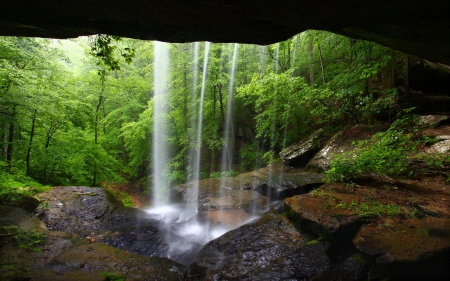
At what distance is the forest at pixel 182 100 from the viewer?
25.0 ft

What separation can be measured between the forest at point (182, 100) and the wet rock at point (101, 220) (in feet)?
4.58

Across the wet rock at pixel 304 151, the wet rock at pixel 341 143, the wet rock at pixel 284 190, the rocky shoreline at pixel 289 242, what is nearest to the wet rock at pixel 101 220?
the rocky shoreline at pixel 289 242

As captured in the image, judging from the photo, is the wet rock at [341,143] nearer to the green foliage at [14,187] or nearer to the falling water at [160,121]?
the falling water at [160,121]

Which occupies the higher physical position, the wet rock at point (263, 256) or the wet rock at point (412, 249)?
the wet rock at point (412, 249)

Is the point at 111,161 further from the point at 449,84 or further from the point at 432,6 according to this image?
the point at 449,84

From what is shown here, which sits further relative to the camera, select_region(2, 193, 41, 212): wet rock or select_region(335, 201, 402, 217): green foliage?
select_region(2, 193, 41, 212): wet rock

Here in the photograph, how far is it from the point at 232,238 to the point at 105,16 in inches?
190

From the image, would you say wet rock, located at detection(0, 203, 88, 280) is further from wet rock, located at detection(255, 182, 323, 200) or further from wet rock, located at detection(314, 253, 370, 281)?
wet rock, located at detection(255, 182, 323, 200)

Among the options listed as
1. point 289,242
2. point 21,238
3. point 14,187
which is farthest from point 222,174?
point 21,238

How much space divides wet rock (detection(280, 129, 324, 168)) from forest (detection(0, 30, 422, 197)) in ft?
2.68

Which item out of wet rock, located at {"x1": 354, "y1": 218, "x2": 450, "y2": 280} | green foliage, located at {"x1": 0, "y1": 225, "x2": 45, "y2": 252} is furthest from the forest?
wet rock, located at {"x1": 354, "y1": 218, "x2": 450, "y2": 280}

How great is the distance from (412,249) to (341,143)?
6190 millimetres

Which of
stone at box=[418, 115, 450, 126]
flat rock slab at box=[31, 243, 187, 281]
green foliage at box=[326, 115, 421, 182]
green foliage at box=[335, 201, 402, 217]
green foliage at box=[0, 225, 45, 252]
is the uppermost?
stone at box=[418, 115, 450, 126]

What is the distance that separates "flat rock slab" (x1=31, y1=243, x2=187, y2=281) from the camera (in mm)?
3377
